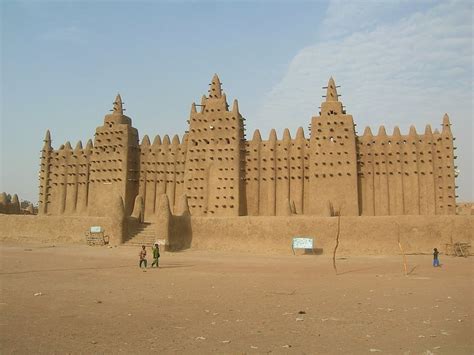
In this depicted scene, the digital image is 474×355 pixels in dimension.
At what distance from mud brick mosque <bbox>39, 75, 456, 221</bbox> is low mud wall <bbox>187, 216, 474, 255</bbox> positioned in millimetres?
4769

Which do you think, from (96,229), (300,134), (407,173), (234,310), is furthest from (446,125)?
(234,310)

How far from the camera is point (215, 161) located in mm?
34656

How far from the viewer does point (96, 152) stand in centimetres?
3800

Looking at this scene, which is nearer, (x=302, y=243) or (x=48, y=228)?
(x=302, y=243)

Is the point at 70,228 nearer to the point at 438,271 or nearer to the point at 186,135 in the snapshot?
the point at 186,135

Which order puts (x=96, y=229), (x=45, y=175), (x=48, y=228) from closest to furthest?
(x=96, y=229) → (x=48, y=228) → (x=45, y=175)

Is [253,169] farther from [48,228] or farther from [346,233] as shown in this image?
[48,228]

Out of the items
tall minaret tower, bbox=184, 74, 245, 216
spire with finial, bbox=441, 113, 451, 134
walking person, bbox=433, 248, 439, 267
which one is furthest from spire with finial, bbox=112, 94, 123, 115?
walking person, bbox=433, 248, 439, 267

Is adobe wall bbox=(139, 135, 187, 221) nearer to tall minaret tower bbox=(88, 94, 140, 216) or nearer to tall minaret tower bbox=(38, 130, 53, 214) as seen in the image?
tall minaret tower bbox=(88, 94, 140, 216)

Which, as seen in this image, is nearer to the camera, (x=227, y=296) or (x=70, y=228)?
(x=227, y=296)

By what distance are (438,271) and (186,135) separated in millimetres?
24043

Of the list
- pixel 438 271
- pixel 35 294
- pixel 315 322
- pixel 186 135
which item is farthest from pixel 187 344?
pixel 186 135

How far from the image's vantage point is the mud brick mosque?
31453mm

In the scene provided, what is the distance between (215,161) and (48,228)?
40.9 ft
